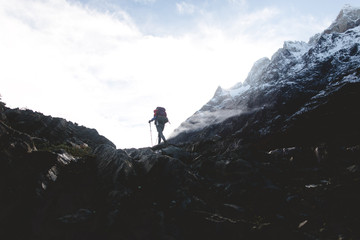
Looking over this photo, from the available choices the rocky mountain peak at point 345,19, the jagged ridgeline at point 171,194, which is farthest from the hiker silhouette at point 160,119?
the rocky mountain peak at point 345,19

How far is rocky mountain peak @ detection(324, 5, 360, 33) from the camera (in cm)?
12294

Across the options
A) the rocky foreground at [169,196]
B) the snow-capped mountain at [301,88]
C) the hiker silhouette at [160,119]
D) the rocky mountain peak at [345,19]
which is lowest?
the rocky foreground at [169,196]

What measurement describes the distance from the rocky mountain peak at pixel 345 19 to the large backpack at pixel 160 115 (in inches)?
5483

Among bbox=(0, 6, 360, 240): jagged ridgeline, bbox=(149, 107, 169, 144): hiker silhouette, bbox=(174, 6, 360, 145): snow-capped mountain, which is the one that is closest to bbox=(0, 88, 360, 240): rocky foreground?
bbox=(0, 6, 360, 240): jagged ridgeline

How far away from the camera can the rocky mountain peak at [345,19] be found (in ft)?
403

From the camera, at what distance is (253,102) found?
85688 mm

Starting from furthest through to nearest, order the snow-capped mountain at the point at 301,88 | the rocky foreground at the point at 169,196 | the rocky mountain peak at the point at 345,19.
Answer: the rocky mountain peak at the point at 345,19 → the snow-capped mountain at the point at 301,88 → the rocky foreground at the point at 169,196

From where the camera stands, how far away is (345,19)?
129 m

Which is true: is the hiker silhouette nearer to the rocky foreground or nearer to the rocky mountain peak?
the rocky foreground

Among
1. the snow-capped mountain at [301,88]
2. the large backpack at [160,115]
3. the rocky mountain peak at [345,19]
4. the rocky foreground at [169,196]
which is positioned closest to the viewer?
the rocky foreground at [169,196]

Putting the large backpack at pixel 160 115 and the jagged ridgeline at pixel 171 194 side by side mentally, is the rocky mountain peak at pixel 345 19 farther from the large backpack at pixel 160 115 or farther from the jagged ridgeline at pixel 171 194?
the jagged ridgeline at pixel 171 194

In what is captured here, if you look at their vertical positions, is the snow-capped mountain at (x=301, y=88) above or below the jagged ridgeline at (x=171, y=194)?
above

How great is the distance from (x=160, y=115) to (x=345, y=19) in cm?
15277

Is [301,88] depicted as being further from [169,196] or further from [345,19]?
[345,19]
